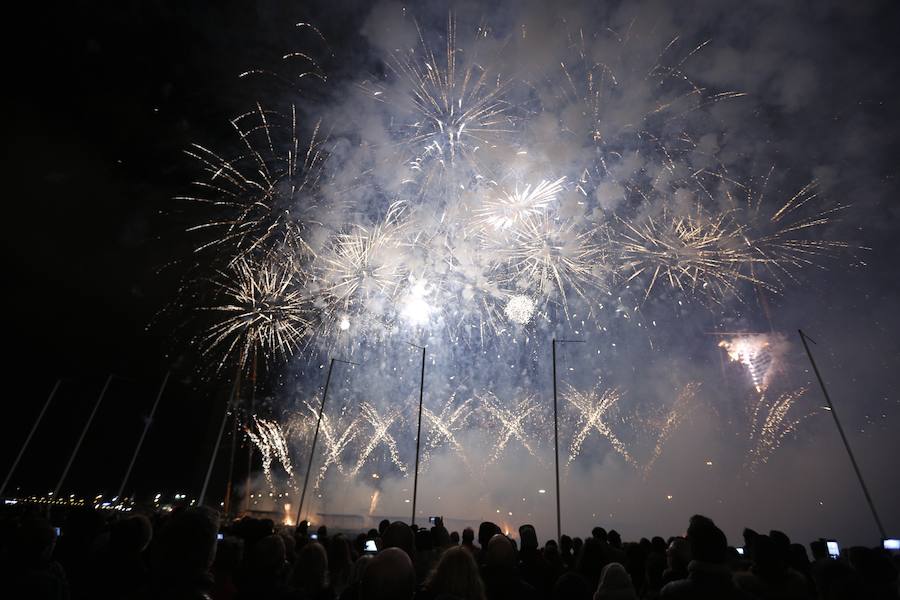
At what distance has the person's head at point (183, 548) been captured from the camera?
3104 mm

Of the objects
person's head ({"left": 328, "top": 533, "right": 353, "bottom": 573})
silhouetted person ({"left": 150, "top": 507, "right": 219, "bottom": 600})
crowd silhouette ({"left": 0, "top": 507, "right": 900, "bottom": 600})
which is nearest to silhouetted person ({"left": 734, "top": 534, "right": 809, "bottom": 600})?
crowd silhouette ({"left": 0, "top": 507, "right": 900, "bottom": 600})

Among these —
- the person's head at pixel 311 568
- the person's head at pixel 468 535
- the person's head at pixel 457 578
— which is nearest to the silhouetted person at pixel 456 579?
the person's head at pixel 457 578

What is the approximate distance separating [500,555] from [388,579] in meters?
2.90

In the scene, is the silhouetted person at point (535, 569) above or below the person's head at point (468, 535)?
below

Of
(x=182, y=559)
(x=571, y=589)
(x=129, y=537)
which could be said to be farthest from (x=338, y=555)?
(x=182, y=559)

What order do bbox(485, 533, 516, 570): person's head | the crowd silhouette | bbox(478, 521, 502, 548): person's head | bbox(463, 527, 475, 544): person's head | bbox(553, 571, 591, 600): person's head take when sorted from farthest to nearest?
bbox(463, 527, 475, 544): person's head
bbox(478, 521, 502, 548): person's head
bbox(485, 533, 516, 570): person's head
bbox(553, 571, 591, 600): person's head
the crowd silhouette

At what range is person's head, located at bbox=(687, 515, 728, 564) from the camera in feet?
14.1

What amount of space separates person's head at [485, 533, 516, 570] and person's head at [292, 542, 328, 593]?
202 cm

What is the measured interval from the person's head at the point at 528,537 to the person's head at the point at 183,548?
6237 mm

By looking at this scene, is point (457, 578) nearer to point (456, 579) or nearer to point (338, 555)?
point (456, 579)

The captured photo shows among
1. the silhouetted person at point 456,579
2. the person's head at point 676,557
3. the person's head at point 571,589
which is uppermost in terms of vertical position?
the person's head at point 676,557

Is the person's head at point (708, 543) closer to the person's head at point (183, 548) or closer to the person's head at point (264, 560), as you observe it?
the person's head at point (264, 560)

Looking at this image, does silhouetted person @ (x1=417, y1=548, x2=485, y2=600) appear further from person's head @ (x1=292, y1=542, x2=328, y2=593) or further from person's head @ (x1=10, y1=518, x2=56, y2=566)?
person's head @ (x1=10, y1=518, x2=56, y2=566)

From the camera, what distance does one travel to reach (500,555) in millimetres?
5582
